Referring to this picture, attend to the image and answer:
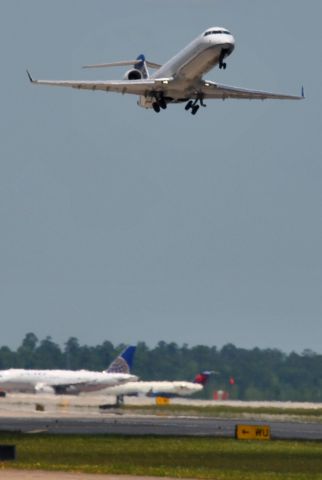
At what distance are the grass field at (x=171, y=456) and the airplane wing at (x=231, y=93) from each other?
27.4 m

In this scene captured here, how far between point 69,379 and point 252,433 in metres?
97.9

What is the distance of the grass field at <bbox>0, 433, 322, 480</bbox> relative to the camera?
71.8 m

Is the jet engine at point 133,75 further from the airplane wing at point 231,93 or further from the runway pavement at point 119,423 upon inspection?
the runway pavement at point 119,423

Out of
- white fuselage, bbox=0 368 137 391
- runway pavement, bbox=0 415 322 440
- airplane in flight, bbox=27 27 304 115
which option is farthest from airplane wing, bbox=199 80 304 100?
white fuselage, bbox=0 368 137 391

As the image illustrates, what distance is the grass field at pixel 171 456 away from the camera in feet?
235

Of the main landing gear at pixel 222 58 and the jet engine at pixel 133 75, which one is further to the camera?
the jet engine at pixel 133 75

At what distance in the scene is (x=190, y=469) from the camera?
244 feet

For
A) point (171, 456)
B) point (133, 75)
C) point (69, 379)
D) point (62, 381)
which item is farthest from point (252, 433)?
point (69, 379)

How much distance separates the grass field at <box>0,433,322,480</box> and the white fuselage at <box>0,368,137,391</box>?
310 feet

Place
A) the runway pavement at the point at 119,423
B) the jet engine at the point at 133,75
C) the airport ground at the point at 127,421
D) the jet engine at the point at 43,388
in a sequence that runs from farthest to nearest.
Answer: the jet engine at the point at 43,388 < the jet engine at the point at 133,75 < the runway pavement at the point at 119,423 < the airport ground at the point at 127,421

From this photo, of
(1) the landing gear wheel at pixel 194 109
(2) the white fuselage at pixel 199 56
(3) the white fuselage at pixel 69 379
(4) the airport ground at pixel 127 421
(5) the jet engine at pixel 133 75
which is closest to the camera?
(4) the airport ground at pixel 127 421

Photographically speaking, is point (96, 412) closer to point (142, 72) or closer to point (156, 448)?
point (142, 72)

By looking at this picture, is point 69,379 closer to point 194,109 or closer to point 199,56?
point 194,109

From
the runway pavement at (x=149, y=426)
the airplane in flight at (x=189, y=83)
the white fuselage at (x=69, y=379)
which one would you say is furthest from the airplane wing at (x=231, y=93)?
the white fuselage at (x=69, y=379)
